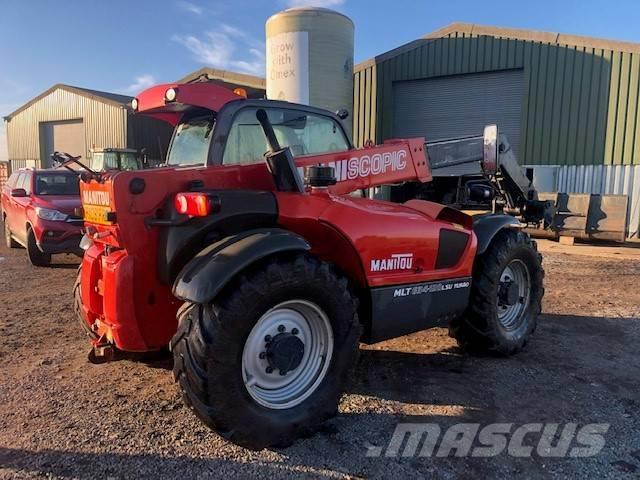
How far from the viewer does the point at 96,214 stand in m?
3.73

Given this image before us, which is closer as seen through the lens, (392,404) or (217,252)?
(217,252)

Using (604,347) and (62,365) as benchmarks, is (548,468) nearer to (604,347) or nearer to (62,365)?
(604,347)

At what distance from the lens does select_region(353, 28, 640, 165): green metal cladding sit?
1438 cm

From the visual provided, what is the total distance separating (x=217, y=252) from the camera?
3078mm

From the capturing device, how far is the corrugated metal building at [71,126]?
2544 centimetres

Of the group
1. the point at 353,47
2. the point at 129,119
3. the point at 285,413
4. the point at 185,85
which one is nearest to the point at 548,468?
the point at 285,413

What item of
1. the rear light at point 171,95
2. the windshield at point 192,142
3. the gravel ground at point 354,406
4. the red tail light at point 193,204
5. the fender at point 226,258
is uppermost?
the rear light at point 171,95

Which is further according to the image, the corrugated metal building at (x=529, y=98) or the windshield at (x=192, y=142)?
the corrugated metal building at (x=529, y=98)

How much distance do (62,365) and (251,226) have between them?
2417 mm

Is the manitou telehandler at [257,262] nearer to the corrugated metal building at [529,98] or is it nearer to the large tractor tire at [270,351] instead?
the large tractor tire at [270,351]

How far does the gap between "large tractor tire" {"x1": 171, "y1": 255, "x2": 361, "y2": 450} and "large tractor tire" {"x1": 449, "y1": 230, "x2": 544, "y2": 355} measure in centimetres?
167

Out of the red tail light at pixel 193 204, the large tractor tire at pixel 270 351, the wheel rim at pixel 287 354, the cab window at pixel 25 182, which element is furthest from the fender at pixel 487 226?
the cab window at pixel 25 182

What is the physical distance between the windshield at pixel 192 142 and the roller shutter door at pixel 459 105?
1367 centimetres

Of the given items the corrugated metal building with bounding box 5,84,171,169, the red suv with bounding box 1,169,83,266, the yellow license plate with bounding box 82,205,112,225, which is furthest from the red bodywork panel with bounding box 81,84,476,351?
the corrugated metal building with bounding box 5,84,171,169
